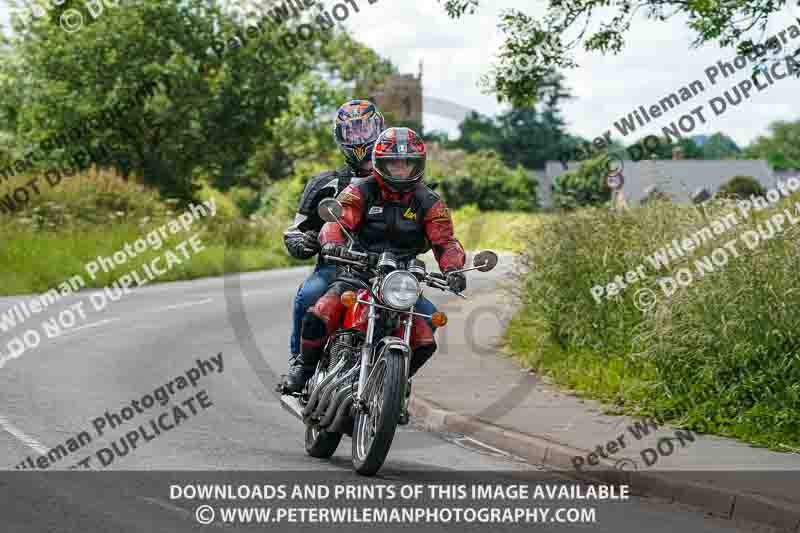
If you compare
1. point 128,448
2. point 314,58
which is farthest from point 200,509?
point 314,58

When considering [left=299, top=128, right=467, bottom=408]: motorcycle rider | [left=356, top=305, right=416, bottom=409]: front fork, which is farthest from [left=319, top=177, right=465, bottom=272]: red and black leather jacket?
[left=356, top=305, right=416, bottom=409]: front fork

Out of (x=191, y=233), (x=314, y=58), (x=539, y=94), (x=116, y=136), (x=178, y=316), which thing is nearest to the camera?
(x=539, y=94)

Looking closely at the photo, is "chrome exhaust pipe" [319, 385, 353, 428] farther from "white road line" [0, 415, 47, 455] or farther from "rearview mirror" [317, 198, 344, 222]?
"white road line" [0, 415, 47, 455]

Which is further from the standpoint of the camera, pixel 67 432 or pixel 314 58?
pixel 314 58

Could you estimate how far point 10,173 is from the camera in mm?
29938

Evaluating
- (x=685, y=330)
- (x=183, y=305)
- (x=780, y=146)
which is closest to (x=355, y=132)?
(x=685, y=330)

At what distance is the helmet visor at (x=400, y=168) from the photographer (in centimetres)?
768

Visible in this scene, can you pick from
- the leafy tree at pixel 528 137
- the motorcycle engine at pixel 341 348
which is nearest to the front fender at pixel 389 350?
the motorcycle engine at pixel 341 348

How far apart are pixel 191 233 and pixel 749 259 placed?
79.4ft

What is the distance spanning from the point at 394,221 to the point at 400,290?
0.72m

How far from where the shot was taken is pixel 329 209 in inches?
291

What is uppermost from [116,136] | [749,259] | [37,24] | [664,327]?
[37,24]

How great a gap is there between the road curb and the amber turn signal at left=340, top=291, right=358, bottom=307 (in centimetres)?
199

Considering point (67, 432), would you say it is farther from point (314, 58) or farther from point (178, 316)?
point (314, 58)
